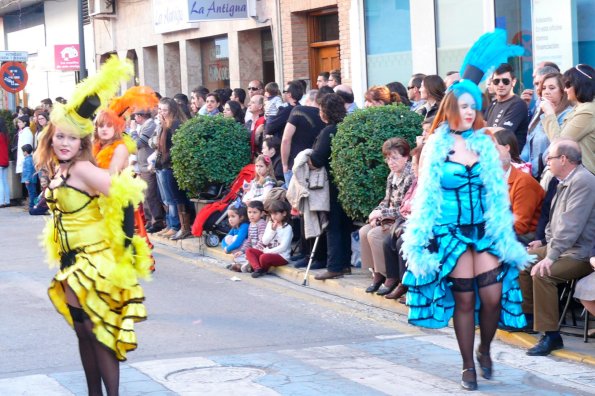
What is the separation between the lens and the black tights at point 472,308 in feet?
24.2

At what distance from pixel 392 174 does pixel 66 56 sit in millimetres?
20937

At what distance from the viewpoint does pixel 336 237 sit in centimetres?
1195

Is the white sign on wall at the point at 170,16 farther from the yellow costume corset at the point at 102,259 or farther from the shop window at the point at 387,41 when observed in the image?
the yellow costume corset at the point at 102,259

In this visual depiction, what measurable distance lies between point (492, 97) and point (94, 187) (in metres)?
7.01

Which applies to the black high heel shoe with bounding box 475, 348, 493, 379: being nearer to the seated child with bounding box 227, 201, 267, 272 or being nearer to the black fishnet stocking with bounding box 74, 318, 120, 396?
the black fishnet stocking with bounding box 74, 318, 120, 396

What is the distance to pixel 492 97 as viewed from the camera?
12.6 meters

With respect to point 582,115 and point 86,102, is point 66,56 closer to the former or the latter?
point 582,115

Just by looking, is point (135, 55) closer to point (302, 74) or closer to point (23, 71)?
point (23, 71)

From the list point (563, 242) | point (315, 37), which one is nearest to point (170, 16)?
point (315, 37)

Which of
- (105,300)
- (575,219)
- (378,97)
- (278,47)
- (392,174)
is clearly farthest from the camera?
(278,47)

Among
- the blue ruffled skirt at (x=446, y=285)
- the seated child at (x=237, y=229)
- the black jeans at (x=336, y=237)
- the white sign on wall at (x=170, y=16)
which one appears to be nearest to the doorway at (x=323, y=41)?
the white sign on wall at (x=170, y=16)

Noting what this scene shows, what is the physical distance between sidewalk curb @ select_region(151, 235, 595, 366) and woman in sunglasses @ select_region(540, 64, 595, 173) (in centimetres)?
163

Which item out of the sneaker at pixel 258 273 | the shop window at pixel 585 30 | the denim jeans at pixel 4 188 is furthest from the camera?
the denim jeans at pixel 4 188

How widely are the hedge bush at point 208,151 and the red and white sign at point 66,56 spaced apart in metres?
15.5
